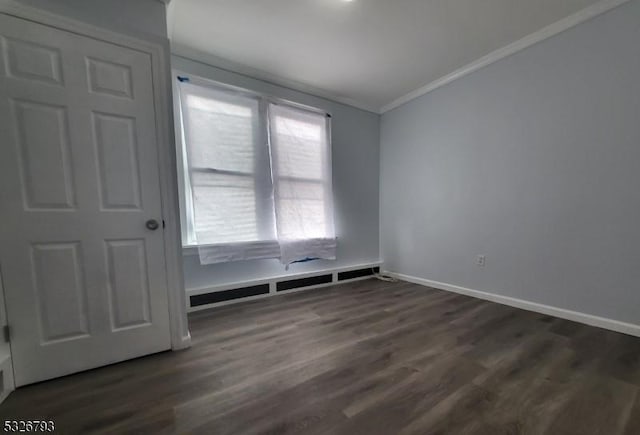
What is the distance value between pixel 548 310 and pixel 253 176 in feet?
10.5

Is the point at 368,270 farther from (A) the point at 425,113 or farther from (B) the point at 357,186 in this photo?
(A) the point at 425,113

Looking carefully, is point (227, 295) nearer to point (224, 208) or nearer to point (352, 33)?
point (224, 208)

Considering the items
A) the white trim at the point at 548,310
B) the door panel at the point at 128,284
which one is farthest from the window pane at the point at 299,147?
the white trim at the point at 548,310

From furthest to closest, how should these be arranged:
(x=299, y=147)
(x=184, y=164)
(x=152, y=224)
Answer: (x=299, y=147) < (x=184, y=164) < (x=152, y=224)

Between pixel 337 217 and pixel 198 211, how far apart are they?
1.80 metres

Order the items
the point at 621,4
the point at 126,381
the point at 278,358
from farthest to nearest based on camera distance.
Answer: the point at 621,4 < the point at 278,358 < the point at 126,381

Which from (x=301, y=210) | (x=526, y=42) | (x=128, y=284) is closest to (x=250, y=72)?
(x=301, y=210)

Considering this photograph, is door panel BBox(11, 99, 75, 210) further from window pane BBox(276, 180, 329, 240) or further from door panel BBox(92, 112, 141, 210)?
window pane BBox(276, 180, 329, 240)

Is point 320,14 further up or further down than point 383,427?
further up

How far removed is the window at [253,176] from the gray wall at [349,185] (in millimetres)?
178

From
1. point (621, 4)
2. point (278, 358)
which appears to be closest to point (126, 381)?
point (278, 358)

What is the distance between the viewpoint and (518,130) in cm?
234

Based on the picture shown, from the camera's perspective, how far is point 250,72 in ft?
8.74

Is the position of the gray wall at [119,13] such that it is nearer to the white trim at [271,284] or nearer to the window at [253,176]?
the window at [253,176]
